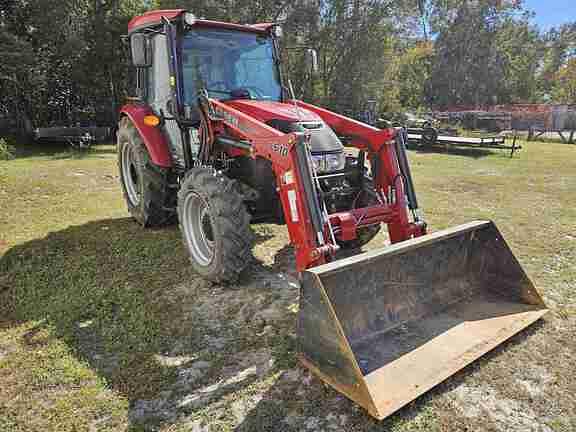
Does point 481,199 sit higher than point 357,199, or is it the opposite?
point 357,199

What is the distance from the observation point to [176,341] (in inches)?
120

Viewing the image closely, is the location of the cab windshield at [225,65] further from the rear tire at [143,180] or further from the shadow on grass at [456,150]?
the shadow on grass at [456,150]

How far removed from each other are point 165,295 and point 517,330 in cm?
282

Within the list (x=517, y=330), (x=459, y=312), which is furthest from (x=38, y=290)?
(x=517, y=330)

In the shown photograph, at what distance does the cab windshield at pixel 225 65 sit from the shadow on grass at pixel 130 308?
5.77 ft

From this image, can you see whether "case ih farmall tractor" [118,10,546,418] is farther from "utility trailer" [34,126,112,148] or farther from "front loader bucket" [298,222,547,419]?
"utility trailer" [34,126,112,148]

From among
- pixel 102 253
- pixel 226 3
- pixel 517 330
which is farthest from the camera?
pixel 226 3

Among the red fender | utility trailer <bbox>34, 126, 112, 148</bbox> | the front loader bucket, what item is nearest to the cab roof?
the red fender

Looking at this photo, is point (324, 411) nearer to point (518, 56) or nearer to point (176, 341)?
point (176, 341)

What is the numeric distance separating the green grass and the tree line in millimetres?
4256

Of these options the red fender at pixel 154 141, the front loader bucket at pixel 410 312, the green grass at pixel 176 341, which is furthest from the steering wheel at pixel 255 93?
the front loader bucket at pixel 410 312

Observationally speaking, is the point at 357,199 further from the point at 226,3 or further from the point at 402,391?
the point at 226,3

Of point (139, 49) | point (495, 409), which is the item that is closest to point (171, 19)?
point (139, 49)

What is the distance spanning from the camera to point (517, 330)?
292 cm
